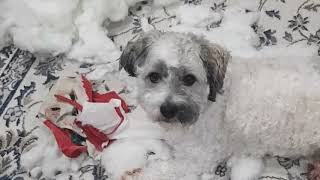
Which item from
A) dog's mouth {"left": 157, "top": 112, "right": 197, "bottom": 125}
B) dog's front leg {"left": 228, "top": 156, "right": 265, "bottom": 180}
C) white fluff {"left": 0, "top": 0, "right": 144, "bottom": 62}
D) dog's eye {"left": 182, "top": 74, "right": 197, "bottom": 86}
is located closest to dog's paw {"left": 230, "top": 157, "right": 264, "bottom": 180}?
dog's front leg {"left": 228, "top": 156, "right": 265, "bottom": 180}

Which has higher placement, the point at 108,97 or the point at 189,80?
the point at 189,80

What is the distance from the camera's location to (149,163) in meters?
1.86

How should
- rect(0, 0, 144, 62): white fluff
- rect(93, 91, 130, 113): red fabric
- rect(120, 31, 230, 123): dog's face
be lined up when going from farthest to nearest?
rect(0, 0, 144, 62): white fluff < rect(93, 91, 130, 113): red fabric < rect(120, 31, 230, 123): dog's face

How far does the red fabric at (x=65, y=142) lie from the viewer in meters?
1.89

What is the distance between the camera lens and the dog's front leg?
5.93 feet

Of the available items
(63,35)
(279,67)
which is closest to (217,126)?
(279,67)

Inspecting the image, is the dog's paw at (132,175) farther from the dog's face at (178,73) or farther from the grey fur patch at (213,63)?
the grey fur patch at (213,63)

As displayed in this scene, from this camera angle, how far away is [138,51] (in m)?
1.60

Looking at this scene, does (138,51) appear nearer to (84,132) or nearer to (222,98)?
(222,98)

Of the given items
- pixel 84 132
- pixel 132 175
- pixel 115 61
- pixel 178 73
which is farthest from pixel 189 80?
pixel 115 61

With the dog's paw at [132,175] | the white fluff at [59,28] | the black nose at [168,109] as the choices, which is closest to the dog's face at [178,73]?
the black nose at [168,109]

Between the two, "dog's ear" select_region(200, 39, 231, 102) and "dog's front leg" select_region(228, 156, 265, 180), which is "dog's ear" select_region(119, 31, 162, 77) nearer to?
"dog's ear" select_region(200, 39, 231, 102)

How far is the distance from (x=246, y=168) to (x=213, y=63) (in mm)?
463

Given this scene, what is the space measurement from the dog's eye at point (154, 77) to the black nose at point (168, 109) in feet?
0.27
